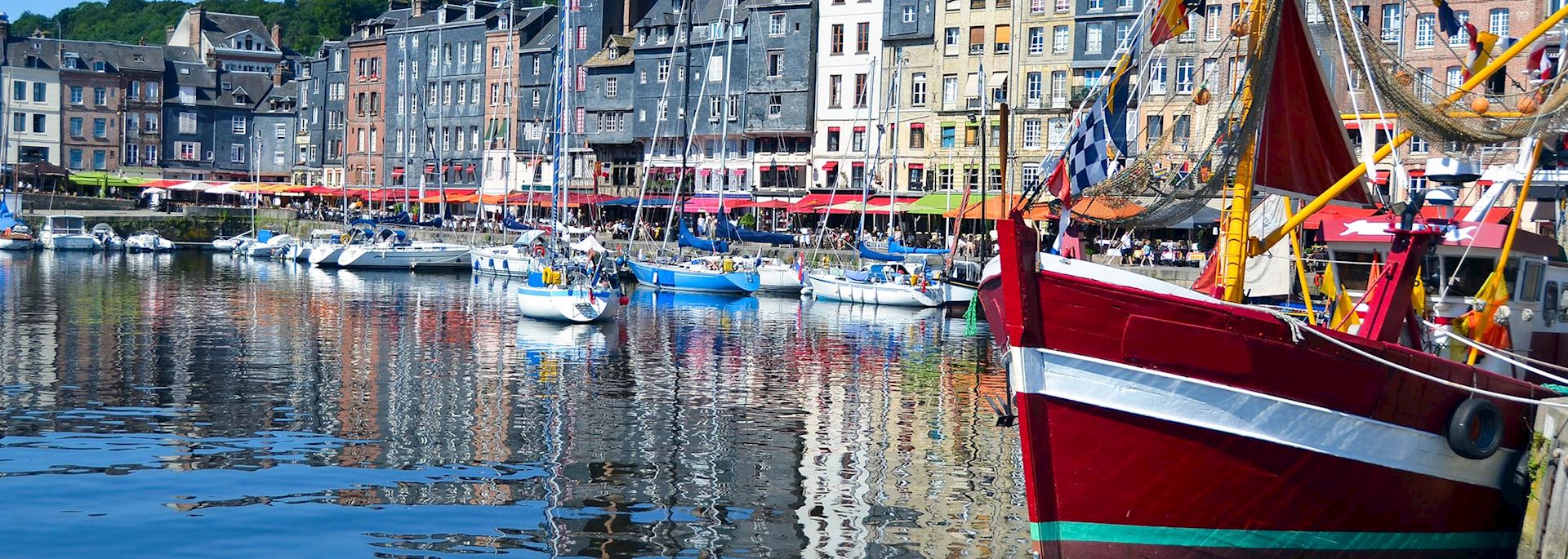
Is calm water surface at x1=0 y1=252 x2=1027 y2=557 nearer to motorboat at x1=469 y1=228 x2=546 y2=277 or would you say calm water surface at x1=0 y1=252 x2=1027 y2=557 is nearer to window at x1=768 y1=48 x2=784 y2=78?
motorboat at x1=469 y1=228 x2=546 y2=277

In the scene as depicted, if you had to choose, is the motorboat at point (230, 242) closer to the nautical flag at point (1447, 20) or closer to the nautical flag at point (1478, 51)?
the nautical flag at point (1478, 51)

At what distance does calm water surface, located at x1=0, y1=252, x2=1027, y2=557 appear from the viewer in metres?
20.9

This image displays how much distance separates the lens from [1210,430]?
17406 millimetres

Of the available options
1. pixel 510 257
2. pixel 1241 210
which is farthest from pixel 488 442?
pixel 510 257

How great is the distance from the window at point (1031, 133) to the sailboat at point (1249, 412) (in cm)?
7102

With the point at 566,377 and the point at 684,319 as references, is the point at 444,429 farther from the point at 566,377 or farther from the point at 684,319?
the point at 684,319

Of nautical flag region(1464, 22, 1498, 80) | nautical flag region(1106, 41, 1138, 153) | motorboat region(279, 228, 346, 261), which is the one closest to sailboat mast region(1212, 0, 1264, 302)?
nautical flag region(1106, 41, 1138, 153)

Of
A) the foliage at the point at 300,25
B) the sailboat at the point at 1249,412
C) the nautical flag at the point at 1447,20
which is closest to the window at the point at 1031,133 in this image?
the nautical flag at the point at 1447,20

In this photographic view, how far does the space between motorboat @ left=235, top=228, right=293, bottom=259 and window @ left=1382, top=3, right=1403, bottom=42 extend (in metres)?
67.3

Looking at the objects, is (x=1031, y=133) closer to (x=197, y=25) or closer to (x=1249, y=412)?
(x=1249, y=412)

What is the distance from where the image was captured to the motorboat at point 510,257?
280 ft

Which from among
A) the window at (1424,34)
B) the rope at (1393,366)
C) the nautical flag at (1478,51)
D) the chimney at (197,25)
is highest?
the chimney at (197,25)

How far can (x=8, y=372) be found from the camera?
35938 mm

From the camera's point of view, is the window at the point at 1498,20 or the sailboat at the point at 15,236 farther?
the sailboat at the point at 15,236
